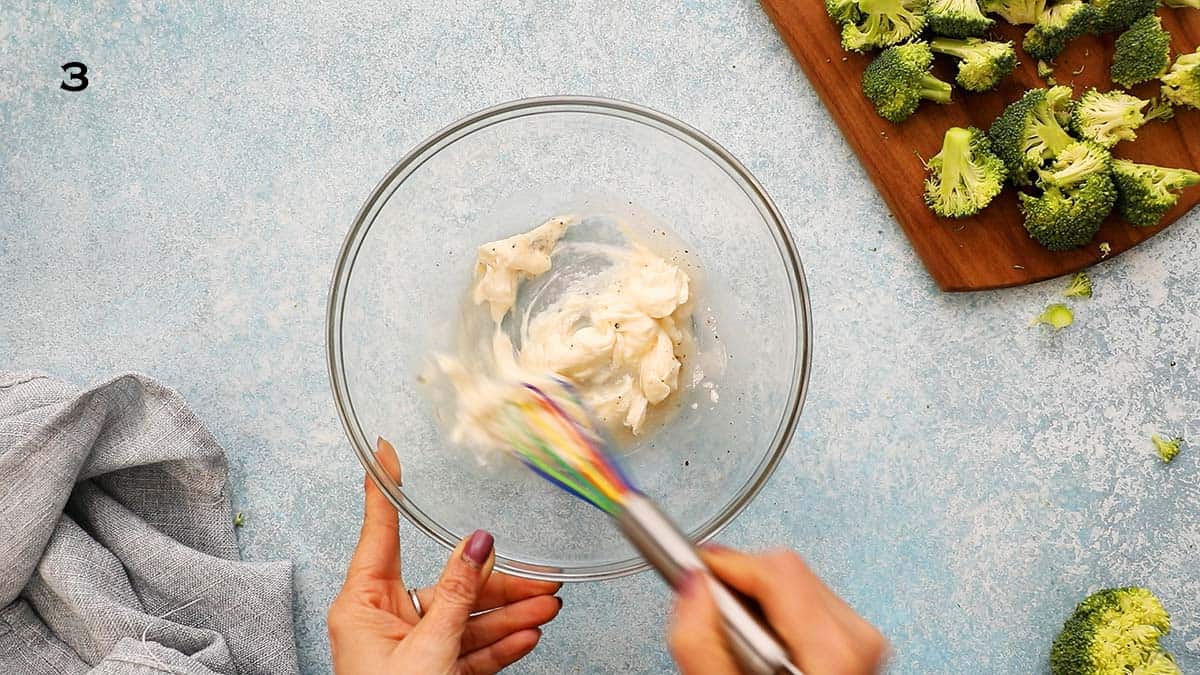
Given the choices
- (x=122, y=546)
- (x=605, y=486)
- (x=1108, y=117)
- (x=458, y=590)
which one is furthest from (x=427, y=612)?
(x=1108, y=117)

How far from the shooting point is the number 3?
5.09ft

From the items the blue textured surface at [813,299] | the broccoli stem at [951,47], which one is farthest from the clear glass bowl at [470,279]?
the broccoli stem at [951,47]

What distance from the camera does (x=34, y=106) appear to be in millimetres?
1555

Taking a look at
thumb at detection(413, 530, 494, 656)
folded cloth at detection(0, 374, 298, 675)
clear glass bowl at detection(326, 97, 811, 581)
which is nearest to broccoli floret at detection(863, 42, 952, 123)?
clear glass bowl at detection(326, 97, 811, 581)

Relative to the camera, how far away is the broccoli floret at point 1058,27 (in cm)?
139

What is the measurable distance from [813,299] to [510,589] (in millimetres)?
A: 639

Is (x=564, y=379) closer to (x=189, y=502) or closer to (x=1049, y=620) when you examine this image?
(x=189, y=502)

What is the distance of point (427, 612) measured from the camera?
1.16 meters

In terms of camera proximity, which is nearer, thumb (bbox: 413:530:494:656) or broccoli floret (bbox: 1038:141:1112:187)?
thumb (bbox: 413:530:494:656)

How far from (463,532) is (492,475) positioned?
3.5 inches

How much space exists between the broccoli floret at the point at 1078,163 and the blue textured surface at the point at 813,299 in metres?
0.17

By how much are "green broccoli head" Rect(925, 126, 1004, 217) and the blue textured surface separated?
104 mm

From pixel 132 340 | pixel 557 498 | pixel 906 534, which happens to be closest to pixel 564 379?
pixel 557 498

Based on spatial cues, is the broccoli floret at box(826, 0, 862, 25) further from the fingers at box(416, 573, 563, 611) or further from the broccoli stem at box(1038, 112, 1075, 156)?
the fingers at box(416, 573, 563, 611)
